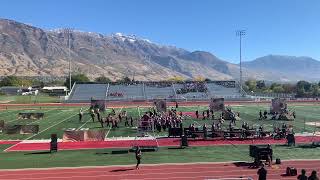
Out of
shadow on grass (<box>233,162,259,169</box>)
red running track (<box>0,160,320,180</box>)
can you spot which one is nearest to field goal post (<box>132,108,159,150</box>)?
red running track (<box>0,160,320,180</box>)

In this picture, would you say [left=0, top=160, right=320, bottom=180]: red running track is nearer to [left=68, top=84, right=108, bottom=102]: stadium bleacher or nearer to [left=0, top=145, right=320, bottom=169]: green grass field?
[left=0, top=145, right=320, bottom=169]: green grass field

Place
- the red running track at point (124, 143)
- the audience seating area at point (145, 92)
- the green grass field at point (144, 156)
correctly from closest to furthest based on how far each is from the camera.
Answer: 1. the green grass field at point (144, 156)
2. the red running track at point (124, 143)
3. the audience seating area at point (145, 92)

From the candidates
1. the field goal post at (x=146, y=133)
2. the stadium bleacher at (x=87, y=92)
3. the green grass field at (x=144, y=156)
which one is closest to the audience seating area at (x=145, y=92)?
the stadium bleacher at (x=87, y=92)

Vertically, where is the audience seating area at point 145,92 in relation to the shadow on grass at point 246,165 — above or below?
above

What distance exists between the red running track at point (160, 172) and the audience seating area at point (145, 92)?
2667 inches

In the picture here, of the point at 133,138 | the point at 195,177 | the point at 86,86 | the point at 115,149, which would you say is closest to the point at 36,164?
the point at 115,149

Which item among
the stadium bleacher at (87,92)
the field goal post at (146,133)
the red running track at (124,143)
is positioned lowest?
the red running track at (124,143)

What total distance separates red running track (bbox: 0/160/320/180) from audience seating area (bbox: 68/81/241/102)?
222ft

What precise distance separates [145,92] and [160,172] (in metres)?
82.2

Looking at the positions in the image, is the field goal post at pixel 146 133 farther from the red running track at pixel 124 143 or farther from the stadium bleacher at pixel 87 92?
the stadium bleacher at pixel 87 92

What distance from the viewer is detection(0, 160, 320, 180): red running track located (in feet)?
75.5

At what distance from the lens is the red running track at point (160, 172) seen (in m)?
23.0

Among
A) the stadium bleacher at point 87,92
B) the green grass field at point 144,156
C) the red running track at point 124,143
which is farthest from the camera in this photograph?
the stadium bleacher at point 87,92

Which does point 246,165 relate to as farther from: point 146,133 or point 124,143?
point 146,133
